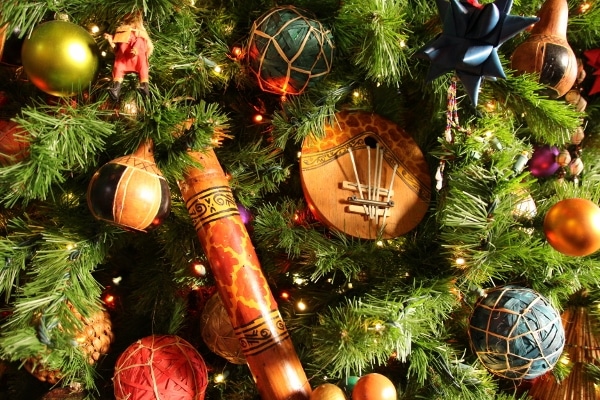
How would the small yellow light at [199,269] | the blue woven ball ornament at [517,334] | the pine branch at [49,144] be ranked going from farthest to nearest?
the small yellow light at [199,269], the blue woven ball ornament at [517,334], the pine branch at [49,144]

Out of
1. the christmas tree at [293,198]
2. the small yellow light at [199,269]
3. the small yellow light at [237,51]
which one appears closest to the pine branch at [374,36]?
the christmas tree at [293,198]

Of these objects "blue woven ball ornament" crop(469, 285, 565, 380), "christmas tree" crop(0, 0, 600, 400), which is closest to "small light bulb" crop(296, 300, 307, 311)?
"christmas tree" crop(0, 0, 600, 400)

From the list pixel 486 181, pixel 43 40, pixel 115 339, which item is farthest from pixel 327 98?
pixel 115 339

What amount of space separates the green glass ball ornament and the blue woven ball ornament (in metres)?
0.61

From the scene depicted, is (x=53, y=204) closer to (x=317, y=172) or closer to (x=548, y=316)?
(x=317, y=172)

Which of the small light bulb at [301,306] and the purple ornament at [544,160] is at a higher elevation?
the purple ornament at [544,160]

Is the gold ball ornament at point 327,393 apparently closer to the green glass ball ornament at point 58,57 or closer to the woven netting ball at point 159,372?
the woven netting ball at point 159,372

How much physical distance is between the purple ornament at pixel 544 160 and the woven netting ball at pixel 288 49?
457 mm

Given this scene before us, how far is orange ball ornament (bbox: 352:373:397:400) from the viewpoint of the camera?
1.99 ft

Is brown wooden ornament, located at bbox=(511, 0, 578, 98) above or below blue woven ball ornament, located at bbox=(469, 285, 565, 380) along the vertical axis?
above

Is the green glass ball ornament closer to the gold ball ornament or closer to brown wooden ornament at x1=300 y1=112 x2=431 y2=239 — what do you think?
brown wooden ornament at x1=300 y1=112 x2=431 y2=239

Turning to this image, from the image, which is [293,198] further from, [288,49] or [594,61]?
[594,61]

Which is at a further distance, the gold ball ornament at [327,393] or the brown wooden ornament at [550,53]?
the brown wooden ornament at [550,53]

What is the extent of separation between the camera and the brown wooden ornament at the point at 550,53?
72 cm
